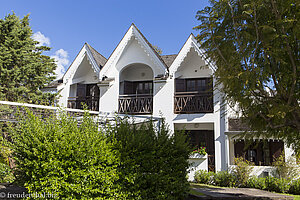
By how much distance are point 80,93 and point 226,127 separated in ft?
35.7

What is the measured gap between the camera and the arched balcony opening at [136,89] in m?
16.7

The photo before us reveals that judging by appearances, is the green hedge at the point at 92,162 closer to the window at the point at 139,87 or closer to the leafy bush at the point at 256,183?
the leafy bush at the point at 256,183

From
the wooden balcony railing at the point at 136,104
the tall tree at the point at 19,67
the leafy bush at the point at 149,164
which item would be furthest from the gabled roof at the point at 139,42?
the leafy bush at the point at 149,164

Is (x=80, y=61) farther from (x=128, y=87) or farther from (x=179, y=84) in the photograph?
(x=179, y=84)

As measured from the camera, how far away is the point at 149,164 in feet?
23.1

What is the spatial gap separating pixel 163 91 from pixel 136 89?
3.34m

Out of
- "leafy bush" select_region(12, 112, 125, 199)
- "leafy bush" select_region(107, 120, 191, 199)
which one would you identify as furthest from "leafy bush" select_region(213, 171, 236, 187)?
"leafy bush" select_region(12, 112, 125, 199)

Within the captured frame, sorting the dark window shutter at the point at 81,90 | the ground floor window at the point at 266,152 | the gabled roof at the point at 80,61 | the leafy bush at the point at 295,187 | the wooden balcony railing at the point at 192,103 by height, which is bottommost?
the leafy bush at the point at 295,187

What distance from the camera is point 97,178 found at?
6.18 m

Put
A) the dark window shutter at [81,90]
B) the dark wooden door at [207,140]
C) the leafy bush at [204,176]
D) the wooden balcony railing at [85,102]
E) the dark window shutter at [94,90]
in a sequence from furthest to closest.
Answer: the dark window shutter at [94,90] < the dark window shutter at [81,90] < the wooden balcony railing at [85,102] < the dark wooden door at [207,140] < the leafy bush at [204,176]

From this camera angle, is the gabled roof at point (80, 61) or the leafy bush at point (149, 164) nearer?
the leafy bush at point (149, 164)

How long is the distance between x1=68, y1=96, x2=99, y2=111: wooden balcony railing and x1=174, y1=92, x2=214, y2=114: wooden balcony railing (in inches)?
234

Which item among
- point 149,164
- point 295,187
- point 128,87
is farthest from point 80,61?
point 295,187

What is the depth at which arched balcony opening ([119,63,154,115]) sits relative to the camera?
16.7 m
